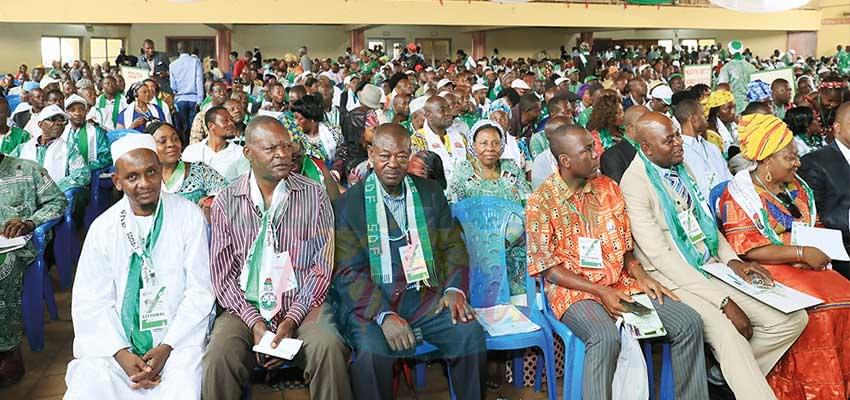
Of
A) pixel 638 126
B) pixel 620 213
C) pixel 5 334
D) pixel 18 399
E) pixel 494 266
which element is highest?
pixel 638 126

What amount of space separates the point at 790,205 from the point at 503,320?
1.62 meters

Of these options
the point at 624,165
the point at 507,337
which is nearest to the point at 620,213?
the point at 507,337

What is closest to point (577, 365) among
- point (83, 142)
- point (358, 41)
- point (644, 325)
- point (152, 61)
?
point (644, 325)

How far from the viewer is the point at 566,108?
5.89m

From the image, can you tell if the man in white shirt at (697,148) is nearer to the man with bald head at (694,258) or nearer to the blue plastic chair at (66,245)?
the man with bald head at (694,258)

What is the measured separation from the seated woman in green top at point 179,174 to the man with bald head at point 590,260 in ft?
6.17

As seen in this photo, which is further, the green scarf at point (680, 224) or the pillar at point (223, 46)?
the pillar at point (223, 46)

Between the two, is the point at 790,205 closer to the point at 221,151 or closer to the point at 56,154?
the point at 221,151

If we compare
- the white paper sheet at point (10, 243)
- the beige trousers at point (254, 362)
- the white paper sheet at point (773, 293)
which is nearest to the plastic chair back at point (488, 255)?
the beige trousers at point (254, 362)

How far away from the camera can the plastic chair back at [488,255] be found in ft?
10.9

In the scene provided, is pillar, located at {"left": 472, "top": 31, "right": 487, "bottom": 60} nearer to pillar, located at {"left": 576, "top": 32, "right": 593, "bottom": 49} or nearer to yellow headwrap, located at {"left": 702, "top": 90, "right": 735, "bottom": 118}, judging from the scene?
pillar, located at {"left": 576, "top": 32, "right": 593, "bottom": 49}

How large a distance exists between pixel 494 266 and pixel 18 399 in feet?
7.85

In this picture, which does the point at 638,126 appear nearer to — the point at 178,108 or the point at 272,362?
the point at 272,362

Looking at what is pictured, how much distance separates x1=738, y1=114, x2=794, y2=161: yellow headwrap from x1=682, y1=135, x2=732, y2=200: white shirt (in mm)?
653
